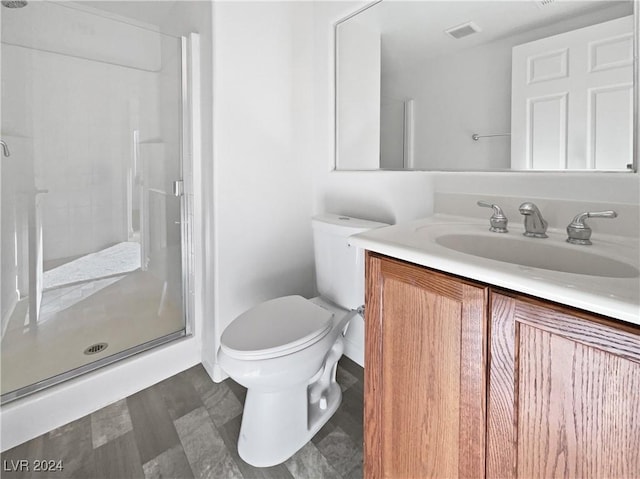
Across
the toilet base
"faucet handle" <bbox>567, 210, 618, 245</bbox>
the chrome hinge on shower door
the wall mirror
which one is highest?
the wall mirror

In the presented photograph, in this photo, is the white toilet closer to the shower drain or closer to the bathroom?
the bathroom

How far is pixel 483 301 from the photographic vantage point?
25.6 inches

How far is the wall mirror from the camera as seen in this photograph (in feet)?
3.12

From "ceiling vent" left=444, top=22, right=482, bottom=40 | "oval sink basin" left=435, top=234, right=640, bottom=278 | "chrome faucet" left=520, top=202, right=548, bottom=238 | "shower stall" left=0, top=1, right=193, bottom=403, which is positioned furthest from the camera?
"shower stall" left=0, top=1, right=193, bottom=403

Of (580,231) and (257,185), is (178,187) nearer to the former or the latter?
(257,185)

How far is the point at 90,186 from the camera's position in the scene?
5.72 feet

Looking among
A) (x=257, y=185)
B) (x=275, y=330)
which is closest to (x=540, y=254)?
(x=275, y=330)

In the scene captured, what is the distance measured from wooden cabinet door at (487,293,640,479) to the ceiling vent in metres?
1.10

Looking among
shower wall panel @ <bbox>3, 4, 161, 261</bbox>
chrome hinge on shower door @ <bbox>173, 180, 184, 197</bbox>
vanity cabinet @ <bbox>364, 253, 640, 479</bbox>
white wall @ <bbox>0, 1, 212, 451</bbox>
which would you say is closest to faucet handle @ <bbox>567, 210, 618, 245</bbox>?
vanity cabinet @ <bbox>364, 253, 640, 479</bbox>

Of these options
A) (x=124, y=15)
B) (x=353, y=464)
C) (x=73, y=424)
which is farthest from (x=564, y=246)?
(x=124, y=15)

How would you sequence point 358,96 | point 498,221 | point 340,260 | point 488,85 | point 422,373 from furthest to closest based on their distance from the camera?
1. point 358,96
2. point 340,260
3. point 488,85
4. point 498,221
5. point 422,373

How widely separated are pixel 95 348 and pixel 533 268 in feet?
5.95

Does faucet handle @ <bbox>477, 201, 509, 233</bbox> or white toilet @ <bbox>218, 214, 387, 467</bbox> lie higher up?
faucet handle @ <bbox>477, 201, 509, 233</bbox>

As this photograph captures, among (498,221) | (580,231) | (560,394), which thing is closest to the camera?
(560,394)
